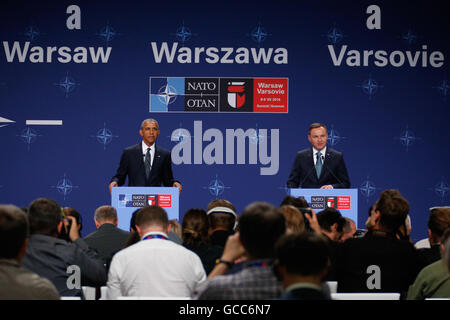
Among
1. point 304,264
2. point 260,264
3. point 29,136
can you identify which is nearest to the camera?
point 304,264

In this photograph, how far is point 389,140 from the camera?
26.4ft

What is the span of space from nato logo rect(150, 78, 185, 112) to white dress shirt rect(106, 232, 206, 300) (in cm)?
519

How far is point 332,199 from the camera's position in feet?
18.1

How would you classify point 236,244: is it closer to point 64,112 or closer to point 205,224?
point 205,224

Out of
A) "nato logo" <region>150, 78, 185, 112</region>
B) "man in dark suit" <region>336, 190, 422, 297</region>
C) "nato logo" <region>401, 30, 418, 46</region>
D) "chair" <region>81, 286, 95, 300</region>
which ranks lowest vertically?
"chair" <region>81, 286, 95, 300</region>

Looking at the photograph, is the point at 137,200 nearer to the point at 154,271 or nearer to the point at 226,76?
the point at 154,271

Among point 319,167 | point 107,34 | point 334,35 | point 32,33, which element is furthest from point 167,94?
point 319,167

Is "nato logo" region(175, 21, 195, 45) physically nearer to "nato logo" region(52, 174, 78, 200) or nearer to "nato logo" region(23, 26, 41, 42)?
"nato logo" region(23, 26, 41, 42)

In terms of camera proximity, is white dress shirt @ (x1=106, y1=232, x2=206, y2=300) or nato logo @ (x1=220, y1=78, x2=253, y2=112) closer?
white dress shirt @ (x1=106, y1=232, x2=206, y2=300)

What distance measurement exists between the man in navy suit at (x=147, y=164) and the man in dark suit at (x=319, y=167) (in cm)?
145

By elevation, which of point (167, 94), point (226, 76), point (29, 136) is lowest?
point (29, 136)

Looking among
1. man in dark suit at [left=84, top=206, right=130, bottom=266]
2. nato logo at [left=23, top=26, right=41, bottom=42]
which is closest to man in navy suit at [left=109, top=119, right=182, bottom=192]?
man in dark suit at [left=84, top=206, right=130, bottom=266]

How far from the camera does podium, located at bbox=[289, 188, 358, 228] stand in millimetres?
5461

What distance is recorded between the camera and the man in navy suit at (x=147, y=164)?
6598 millimetres
